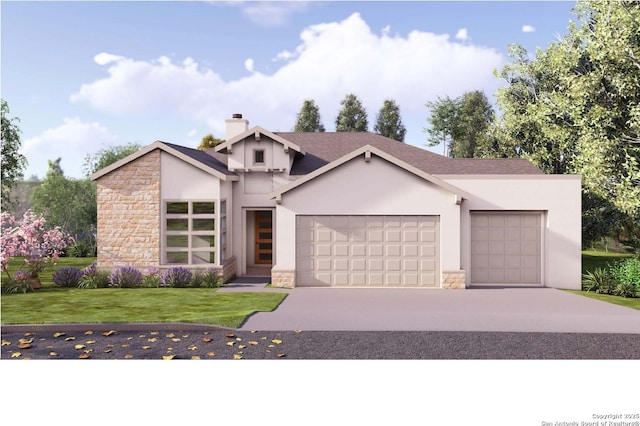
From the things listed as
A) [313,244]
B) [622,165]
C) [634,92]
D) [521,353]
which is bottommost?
[521,353]

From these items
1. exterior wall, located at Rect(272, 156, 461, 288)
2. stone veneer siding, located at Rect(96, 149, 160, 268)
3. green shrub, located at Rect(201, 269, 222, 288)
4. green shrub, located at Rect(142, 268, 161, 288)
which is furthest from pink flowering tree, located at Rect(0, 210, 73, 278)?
exterior wall, located at Rect(272, 156, 461, 288)

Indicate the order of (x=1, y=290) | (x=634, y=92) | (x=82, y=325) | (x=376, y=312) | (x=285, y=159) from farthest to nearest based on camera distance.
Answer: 1. (x=285, y=159)
2. (x=634, y=92)
3. (x=1, y=290)
4. (x=376, y=312)
5. (x=82, y=325)

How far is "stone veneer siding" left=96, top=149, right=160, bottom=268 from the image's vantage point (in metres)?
18.3

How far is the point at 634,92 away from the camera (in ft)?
61.2

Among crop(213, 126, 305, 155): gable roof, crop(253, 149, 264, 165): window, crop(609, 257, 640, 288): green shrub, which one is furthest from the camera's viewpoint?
crop(253, 149, 264, 165): window

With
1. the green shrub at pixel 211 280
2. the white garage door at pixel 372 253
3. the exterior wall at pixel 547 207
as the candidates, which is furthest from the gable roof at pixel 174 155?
the exterior wall at pixel 547 207

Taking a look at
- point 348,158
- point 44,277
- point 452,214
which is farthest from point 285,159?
point 44,277

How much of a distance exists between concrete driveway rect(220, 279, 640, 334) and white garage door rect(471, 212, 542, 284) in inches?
33.7

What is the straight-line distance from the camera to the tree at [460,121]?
53.6 meters

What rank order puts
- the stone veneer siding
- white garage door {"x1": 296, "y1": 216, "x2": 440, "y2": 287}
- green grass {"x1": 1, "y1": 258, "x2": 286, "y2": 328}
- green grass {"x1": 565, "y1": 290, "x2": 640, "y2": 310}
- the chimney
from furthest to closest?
the chimney
the stone veneer siding
white garage door {"x1": 296, "y1": 216, "x2": 440, "y2": 287}
green grass {"x1": 565, "y1": 290, "x2": 640, "y2": 310}
green grass {"x1": 1, "y1": 258, "x2": 286, "y2": 328}

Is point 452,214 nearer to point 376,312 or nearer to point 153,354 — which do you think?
point 376,312

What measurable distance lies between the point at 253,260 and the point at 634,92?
1488 centimetres

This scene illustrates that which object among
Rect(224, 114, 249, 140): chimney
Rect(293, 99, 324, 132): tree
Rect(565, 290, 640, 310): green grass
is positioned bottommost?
Rect(565, 290, 640, 310): green grass

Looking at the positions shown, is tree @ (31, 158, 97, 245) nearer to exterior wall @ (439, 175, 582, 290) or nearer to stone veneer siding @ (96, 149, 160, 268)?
stone veneer siding @ (96, 149, 160, 268)
